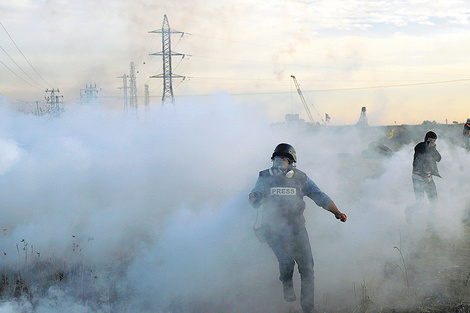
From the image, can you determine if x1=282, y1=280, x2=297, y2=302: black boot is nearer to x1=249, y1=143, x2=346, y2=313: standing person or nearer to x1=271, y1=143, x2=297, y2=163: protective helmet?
x1=249, y1=143, x2=346, y2=313: standing person

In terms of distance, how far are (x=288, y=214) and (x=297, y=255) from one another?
52 cm

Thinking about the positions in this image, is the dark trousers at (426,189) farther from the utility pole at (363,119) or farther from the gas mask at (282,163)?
the utility pole at (363,119)

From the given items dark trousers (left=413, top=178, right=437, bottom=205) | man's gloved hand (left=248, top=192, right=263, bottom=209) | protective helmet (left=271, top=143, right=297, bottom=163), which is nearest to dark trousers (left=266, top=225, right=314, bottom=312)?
man's gloved hand (left=248, top=192, right=263, bottom=209)

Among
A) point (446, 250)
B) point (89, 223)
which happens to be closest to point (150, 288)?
point (89, 223)

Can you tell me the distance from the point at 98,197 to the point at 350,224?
4911 mm

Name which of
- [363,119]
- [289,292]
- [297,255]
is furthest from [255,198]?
[363,119]

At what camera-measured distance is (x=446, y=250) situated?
799 cm

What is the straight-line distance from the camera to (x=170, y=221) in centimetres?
834

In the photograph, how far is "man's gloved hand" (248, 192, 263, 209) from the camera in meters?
5.76

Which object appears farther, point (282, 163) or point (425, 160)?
point (425, 160)

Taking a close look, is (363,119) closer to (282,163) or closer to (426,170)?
(426,170)

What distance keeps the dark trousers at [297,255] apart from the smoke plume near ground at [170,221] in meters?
0.45

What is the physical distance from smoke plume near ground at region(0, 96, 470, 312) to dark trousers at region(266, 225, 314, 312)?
0.45m

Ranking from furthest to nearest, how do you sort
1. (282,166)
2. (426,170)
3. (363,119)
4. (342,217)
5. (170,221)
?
(363,119), (426,170), (170,221), (282,166), (342,217)
